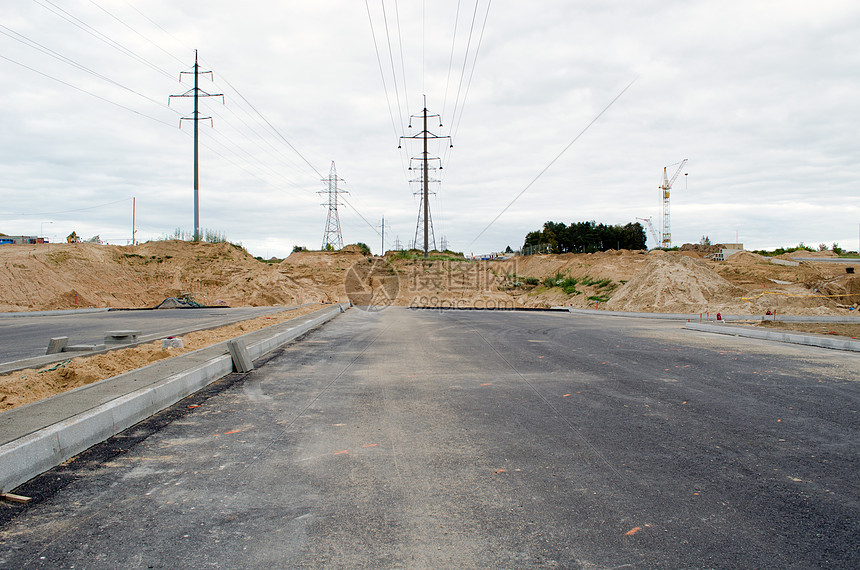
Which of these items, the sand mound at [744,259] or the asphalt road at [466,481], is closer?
the asphalt road at [466,481]

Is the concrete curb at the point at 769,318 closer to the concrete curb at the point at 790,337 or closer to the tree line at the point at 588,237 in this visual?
the concrete curb at the point at 790,337

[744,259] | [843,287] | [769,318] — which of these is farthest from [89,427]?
[744,259]

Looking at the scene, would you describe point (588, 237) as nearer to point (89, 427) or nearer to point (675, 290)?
point (675, 290)

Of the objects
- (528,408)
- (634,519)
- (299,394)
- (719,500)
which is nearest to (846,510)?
(719,500)

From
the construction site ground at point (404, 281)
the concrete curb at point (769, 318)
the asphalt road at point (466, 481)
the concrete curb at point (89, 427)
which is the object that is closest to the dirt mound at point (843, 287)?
the construction site ground at point (404, 281)

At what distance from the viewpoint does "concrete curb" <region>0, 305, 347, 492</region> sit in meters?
4.15

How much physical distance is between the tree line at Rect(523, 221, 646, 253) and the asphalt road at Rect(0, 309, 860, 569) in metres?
107

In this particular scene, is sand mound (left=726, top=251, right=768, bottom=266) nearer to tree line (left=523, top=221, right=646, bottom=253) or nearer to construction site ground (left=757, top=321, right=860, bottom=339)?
construction site ground (left=757, top=321, right=860, bottom=339)

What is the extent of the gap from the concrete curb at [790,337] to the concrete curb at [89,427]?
50.1 ft

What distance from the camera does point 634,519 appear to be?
3.56 metres

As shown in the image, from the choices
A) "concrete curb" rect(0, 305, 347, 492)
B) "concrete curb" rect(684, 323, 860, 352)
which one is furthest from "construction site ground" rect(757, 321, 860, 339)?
"concrete curb" rect(0, 305, 347, 492)

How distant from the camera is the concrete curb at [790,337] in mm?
13078

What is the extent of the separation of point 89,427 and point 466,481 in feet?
12.8

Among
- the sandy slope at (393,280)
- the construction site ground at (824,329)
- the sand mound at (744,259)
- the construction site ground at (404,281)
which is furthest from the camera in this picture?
the sand mound at (744,259)
